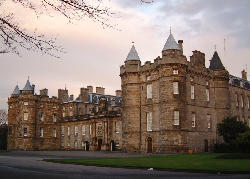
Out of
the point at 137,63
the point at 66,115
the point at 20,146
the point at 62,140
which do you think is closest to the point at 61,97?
the point at 66,115

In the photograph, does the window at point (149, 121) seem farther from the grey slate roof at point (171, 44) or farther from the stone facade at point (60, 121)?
the stone facade at point (60, 121)

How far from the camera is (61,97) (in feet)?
245

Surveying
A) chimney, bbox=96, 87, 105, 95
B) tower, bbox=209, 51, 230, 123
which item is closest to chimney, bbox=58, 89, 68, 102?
chimney, bbox=96, 87, 105, 95

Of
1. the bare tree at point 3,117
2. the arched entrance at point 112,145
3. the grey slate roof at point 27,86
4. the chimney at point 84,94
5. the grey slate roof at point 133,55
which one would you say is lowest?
the arched entrance at point 112,145

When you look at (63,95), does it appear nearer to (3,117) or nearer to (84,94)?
(84,94)

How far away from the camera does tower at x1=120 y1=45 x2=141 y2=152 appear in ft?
146

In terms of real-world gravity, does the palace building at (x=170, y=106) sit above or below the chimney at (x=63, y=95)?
below

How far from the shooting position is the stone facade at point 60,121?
5988 cm

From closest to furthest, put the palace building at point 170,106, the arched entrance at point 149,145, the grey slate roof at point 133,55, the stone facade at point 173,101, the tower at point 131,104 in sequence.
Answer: the stone facade at point 173,101
the palace building at point 170,106
the arched entrance at point 149,145
the tower at point 131,104
the grey slate roof at point 133,55

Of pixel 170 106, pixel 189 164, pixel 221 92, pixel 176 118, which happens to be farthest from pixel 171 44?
pixel 189 164

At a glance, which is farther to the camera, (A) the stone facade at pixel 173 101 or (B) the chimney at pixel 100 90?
(B) the chimney at pixel 100 90

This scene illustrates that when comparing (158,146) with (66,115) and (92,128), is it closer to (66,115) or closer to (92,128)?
(92,128)

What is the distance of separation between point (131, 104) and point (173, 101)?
6.93 m

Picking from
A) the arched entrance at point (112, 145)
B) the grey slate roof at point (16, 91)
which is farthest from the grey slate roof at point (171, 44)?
the grey slate roof at point (16, 91)
